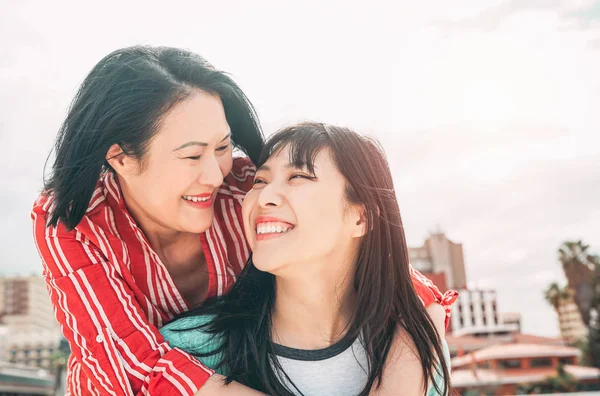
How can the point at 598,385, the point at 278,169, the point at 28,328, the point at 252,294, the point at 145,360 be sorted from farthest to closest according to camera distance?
the point at 28,328 < the point at 598,385 < the point at 252,294 < the point at 278,169 < the point at 145,360

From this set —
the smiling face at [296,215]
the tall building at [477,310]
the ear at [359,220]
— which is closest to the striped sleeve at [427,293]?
the ear at [359,220]

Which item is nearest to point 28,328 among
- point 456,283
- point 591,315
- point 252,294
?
point 456,283

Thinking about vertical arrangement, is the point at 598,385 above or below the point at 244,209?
below

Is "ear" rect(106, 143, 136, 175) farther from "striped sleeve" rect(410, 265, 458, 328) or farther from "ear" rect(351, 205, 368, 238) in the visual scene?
"striped sleeve" rect(410, 265, 458, 328)

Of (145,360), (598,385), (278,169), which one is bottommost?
(598,385)

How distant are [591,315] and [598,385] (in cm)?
362

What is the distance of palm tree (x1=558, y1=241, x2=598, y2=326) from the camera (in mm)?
33406

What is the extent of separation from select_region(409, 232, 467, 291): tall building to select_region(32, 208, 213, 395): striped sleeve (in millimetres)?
52364

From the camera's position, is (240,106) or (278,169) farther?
(240,106)

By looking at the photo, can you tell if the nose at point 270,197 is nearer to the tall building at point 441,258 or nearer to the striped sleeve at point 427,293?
the striped sleeve at point 427,293

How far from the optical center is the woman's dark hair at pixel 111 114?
2.56 m

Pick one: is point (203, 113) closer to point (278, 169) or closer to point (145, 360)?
point (278, 169)

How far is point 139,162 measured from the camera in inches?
102

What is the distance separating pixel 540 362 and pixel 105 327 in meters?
35.9
